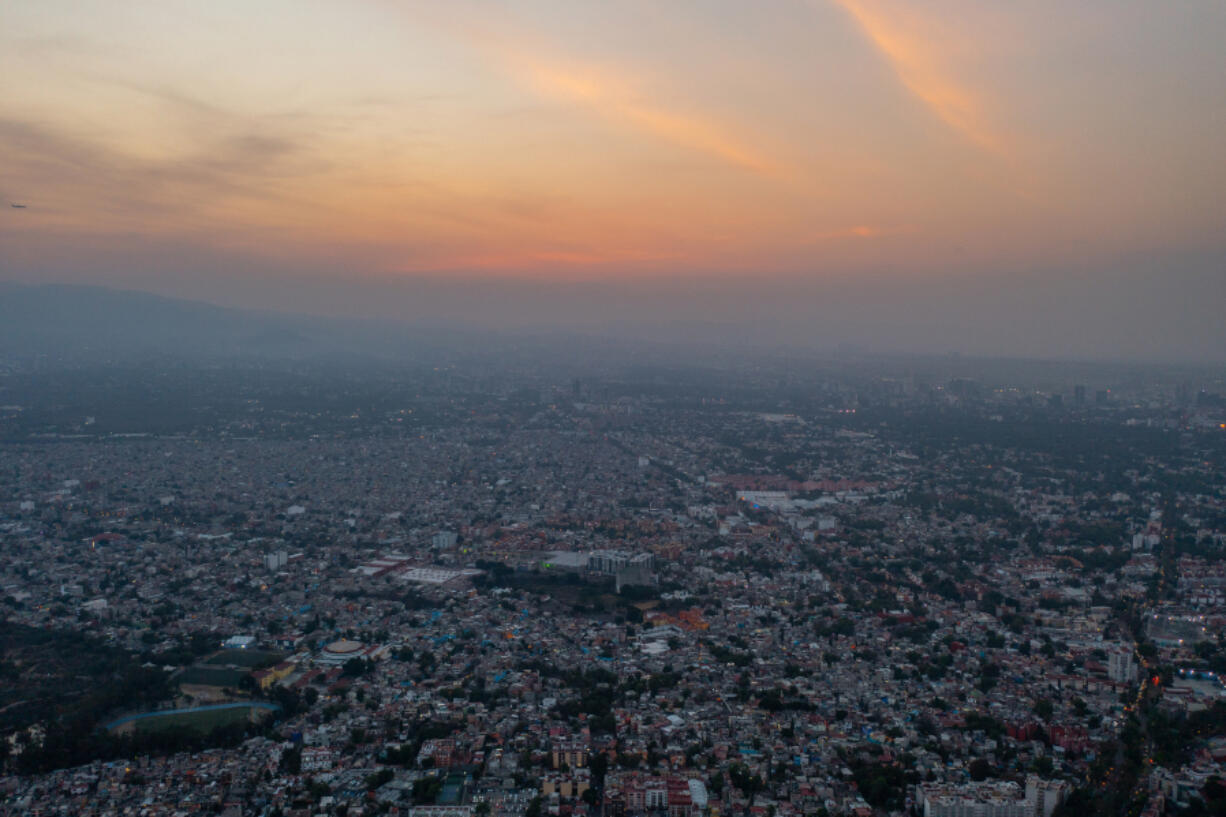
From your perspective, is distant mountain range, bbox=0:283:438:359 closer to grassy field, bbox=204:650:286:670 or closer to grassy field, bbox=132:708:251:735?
grassy field, bbox=204:650:286:670

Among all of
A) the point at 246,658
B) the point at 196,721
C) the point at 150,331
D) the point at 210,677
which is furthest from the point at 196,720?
the point at 150,331

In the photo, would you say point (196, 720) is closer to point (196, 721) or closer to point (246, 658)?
point (196, 721)

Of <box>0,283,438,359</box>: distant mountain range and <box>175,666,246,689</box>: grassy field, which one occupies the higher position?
<box>0,283,438,359</box>: distant mountain range

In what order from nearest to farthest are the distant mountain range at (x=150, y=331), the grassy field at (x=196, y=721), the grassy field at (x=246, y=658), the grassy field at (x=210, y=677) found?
the grassy field at (x=196, y=721)
the grassy field at (x=210, y=677)
the grassy field at (x=246, y=658)
the distant mountain range at (x=150, y=331)

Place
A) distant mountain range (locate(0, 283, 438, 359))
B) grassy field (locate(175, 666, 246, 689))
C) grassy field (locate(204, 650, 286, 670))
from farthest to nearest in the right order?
1. distant mountain range (locate(0, 283, 438, 359))
2. grassy field (locate(204, 650, 286, 670))
3. grassy field (locate(175, 666, 246, 689))

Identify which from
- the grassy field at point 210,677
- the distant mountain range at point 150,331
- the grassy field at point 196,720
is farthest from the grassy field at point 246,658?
the distant mountain range at point 150,331

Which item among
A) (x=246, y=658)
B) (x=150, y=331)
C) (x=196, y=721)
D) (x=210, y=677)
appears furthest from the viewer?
(x=150, y=331)

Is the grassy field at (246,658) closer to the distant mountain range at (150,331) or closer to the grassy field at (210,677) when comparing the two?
the grassy field at (210,677)

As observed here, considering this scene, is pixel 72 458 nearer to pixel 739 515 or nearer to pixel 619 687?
pixel 739 515

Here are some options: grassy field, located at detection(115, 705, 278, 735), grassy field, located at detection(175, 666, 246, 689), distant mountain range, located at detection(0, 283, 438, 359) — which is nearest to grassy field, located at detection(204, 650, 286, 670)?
grassy field, located at detection(175, 666, 246, 689)

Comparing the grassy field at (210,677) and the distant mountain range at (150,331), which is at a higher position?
the distant mountain range at (150,331)

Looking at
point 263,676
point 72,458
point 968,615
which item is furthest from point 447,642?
point 72,458
